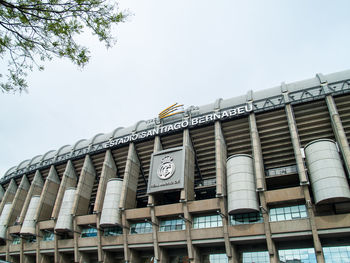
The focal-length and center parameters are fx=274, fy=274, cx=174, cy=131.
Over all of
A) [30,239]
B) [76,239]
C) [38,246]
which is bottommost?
[38,246]

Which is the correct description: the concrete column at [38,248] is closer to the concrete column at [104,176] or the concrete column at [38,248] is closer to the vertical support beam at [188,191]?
the concrete column at [104,176]

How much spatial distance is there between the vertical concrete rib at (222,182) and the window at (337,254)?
10786 millimetres

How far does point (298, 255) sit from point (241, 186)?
35.4 feet

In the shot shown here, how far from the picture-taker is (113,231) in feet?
149

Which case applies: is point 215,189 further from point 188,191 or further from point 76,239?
point 76,239

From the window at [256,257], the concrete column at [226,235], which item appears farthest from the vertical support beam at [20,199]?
the window at [256,257]

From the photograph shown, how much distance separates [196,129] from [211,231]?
16.6m

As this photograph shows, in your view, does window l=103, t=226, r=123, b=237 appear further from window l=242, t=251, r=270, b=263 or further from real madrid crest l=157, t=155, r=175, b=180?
window l=242, t=251, r=270, b=263

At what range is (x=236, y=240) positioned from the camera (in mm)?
34969

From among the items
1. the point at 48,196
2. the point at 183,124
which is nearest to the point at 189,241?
the point at 183,124

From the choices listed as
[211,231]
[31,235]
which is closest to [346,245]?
[211,231]

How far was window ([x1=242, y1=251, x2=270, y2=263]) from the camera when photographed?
35781 millimetres

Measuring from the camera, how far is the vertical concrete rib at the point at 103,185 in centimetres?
4378

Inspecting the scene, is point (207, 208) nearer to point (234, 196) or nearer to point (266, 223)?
point (234, 196)
